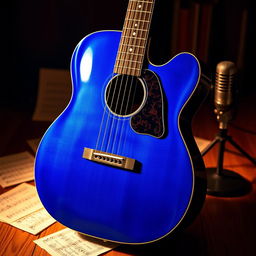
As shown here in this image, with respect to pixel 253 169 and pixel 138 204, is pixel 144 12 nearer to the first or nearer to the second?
pixel 138 204

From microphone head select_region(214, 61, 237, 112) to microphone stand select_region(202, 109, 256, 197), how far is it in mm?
39

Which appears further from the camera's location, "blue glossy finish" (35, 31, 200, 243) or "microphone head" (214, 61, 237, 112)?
"microphone head" (214, 61, 237, 112)

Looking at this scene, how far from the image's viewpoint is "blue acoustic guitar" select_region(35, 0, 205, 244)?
900mm

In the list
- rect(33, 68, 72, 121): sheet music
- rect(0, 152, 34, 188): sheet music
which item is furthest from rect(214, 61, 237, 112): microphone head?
rect(33, 68, 72, 121): sheet music

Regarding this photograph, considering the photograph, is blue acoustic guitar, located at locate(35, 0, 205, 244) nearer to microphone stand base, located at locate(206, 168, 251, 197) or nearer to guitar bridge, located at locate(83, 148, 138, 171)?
guitar bridge, located at locate(83, 148, 138, 171)

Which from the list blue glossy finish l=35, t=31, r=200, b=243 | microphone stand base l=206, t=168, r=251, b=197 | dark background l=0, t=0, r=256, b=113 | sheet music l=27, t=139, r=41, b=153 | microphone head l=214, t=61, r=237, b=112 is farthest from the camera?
dark background l=0, t=0, r=256, b=113

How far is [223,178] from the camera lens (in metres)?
1.34

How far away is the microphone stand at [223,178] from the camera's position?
1.27 m

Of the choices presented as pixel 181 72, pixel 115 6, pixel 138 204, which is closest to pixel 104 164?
pixel 138 204

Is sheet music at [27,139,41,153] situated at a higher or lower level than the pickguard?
lower

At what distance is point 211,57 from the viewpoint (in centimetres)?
216

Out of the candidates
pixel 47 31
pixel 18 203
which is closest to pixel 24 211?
pixel 18 203

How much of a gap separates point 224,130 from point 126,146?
475 millimetres

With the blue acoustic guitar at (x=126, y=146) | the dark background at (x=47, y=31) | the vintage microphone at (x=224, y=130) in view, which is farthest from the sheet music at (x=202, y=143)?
the blue acoustic guitar at (x=126, y=146)
